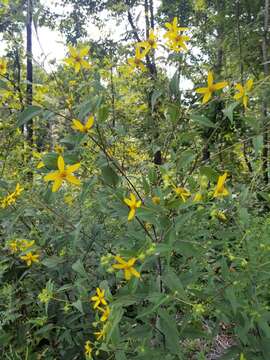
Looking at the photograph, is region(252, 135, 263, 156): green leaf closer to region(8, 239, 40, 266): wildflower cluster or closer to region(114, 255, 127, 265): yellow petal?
region(114, 255, 127, 265): yellow petal

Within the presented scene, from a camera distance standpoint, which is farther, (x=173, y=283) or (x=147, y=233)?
(x=147, y=233)

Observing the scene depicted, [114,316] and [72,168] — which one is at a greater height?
[72,168]

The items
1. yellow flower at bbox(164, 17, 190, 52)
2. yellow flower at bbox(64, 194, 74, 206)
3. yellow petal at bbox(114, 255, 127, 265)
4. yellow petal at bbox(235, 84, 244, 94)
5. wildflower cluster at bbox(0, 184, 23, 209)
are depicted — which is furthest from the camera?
yellow flower at bbox(64, 194, 74, 206)

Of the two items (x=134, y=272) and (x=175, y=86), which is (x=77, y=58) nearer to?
(x=175, y=86)

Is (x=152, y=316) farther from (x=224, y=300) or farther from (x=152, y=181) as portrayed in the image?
(x=152, y=181)

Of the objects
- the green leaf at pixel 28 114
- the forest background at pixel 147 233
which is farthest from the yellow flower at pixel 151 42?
the green leaf at pixel 28 114

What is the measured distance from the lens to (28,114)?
2.73 feet

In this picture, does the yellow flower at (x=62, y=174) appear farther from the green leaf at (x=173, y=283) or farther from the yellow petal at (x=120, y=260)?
the green leaf at (x=173, y=283)

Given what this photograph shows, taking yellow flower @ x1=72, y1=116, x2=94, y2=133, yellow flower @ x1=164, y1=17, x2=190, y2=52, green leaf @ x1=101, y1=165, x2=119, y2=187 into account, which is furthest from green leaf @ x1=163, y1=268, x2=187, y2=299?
yellow flower @ x1=164, y1=17, x2=190, y2=52

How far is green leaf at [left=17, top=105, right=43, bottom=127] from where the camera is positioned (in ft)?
2.72

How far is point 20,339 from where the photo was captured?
133 cm

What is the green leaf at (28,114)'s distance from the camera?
83 cm

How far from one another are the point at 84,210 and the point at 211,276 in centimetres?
67

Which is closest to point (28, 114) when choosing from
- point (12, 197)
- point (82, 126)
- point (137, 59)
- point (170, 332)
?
point (82, 126)
